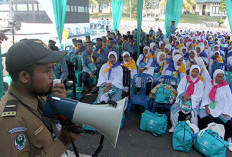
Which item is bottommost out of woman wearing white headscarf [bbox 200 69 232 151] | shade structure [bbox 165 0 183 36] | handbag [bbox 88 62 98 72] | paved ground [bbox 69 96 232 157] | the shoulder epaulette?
paved ground [bbox 69 96 232 157]

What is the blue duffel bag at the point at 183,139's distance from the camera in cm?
288

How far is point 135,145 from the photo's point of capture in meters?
3.12

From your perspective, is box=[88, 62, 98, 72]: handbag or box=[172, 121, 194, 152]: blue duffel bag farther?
box=[88, 62, 98, 72]: handbag

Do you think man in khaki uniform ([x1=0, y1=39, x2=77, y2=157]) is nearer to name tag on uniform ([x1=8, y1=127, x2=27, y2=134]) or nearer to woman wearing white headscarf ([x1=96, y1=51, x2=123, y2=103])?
name tag on uniform ([x1=8, y1=127, x2=27, y2=134])

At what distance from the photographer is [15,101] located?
84 cm

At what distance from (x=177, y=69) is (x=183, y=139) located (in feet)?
7.62

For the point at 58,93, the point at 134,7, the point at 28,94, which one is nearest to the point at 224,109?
the point at 58,93

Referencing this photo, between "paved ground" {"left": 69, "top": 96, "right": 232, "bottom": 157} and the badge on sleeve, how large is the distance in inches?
89.7

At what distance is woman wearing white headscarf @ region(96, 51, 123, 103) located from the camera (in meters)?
3.75

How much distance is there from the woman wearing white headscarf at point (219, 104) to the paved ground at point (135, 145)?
540mm

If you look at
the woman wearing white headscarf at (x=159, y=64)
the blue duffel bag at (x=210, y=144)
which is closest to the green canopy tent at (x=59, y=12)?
the woman wearing white headscarf at (x=159, y=64)

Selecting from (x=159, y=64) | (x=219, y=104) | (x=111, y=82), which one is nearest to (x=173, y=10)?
(x=159, y=64)

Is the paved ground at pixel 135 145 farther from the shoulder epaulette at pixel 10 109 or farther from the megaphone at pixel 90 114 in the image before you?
the shoulder epaulette at pixel 10 109

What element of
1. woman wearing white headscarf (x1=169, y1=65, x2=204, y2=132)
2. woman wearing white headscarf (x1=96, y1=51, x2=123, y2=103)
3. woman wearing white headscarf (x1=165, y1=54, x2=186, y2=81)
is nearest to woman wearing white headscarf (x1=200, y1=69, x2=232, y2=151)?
woman wearing white headscarf (x1=169, y1=65, x2=204, y2=132)
